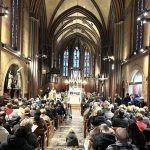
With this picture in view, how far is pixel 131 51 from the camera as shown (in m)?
23.8

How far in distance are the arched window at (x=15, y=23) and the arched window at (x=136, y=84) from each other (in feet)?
30.9

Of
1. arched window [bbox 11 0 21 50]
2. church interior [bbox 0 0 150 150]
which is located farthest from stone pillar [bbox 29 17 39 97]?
arched window [bbox 11 0 21 50]

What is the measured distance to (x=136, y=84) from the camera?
22.0 metres

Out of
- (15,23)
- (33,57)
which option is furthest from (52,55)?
(15,23)

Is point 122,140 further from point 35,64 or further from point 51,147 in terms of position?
point 35,64

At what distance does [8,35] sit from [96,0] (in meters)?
16.7

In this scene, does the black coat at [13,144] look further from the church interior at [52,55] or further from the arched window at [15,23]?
the arched window at [15,23]

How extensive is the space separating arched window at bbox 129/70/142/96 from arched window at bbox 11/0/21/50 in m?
9.41

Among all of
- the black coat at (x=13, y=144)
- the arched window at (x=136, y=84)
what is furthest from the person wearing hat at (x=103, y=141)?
the arched window at (x=136, y=84)

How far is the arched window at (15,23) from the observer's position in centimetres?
2120

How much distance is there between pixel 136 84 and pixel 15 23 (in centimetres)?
1026

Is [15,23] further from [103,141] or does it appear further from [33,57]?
[103,141]

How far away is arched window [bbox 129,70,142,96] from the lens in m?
21.1

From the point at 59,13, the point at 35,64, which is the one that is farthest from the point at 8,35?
the point at 59,13
